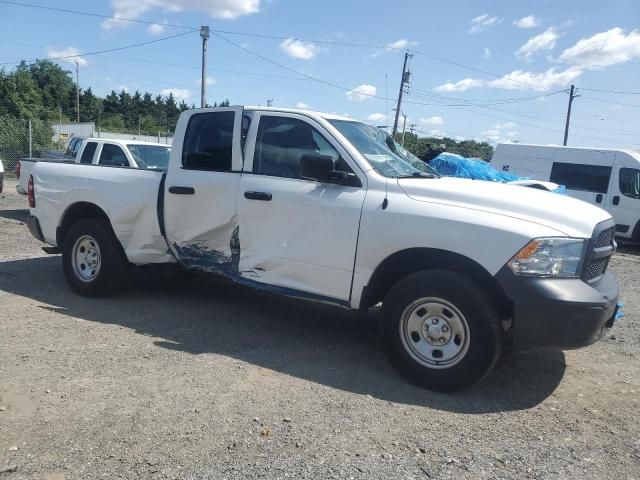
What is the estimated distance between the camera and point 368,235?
4.27 meters

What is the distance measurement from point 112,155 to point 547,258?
32.1 ft

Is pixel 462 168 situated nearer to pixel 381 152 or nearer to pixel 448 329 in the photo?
pixel 381 152

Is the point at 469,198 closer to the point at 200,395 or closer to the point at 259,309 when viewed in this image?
the point at 200,395

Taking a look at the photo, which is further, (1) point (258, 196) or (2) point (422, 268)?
(1) point (258, 196)

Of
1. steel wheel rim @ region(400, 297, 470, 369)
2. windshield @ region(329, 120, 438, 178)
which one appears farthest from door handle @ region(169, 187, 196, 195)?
steel wheel rim @ region(400, 297, 470, 369)

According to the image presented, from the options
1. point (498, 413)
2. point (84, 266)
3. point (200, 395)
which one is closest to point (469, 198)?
point (498, 413)

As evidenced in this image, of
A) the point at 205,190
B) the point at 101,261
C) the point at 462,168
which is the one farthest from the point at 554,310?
the point at 462,168

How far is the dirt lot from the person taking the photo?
308cm

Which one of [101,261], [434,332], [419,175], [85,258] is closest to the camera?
[434,332]

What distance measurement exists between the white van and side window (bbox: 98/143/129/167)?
442 inches

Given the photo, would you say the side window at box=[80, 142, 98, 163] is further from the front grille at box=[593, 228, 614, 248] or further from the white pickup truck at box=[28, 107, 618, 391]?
the front grille at box=[593, 228, 614, 248]

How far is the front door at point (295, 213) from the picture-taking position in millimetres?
4426

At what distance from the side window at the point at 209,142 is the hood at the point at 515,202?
1.80 meters

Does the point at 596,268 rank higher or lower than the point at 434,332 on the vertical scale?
higher
